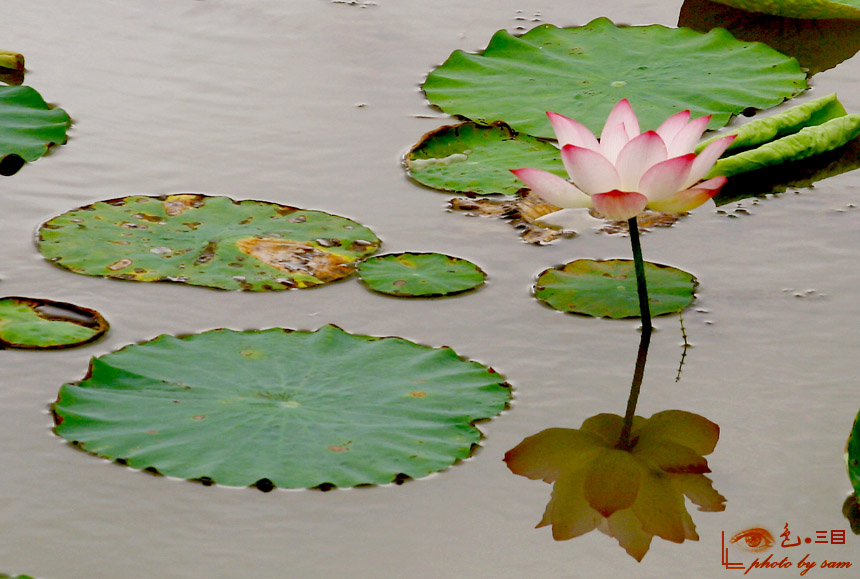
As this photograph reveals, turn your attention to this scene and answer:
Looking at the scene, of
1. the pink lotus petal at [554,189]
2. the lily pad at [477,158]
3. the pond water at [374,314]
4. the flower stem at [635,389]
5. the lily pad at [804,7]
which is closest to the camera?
the pond water at [374,314]

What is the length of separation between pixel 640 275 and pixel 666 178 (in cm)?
22

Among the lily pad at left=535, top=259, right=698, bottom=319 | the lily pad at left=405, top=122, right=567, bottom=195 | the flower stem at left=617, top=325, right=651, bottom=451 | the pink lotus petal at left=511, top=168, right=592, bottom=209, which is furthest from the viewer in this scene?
the lily pad at left=405, top=122, right=567, bottom=195

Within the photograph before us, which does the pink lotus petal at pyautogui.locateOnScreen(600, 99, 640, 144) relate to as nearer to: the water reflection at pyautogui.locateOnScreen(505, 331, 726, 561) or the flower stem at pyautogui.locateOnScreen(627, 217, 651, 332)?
the flower stem at pyautogui.locateOnScreen(627, 217, 651, 332)

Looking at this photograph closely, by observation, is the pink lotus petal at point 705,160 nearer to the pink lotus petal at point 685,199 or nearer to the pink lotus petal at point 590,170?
the pink lotus petal at point 685,199

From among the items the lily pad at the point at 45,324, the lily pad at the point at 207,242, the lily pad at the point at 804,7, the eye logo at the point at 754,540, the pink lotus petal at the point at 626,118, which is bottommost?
the eye logo at the point at 754,540

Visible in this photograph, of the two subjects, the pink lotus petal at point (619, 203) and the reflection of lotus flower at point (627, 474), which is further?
the pink lotus petal at point (619, 203)

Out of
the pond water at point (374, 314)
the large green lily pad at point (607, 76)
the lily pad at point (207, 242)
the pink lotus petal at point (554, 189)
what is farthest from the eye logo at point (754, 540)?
the large green lily pad at point (607, 76)

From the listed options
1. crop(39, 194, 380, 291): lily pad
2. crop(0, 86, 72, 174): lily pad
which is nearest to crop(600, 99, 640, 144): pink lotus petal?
crop(39, 194, 380, 291): lily pad

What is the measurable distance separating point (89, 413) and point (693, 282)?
4.25ft

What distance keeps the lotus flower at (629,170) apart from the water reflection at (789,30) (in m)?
1.72

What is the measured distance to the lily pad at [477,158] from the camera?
116 inches

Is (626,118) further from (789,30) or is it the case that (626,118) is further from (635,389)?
(789,30)

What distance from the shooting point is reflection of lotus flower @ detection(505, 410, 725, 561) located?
179cm

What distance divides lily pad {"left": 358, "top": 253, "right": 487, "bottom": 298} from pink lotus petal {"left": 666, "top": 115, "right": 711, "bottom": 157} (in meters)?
0.54
